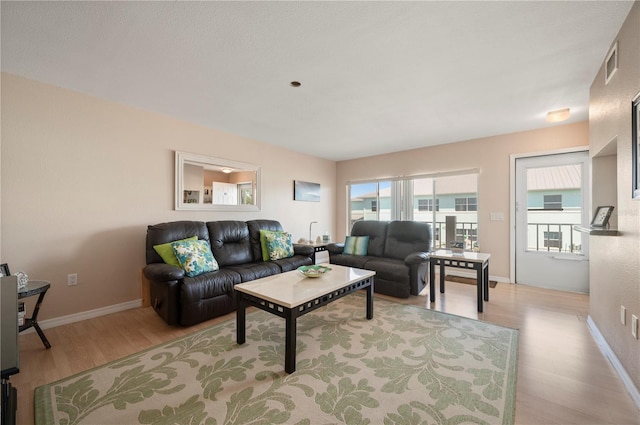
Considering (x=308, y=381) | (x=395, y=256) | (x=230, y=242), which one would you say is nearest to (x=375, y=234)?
(x=395, y=256)

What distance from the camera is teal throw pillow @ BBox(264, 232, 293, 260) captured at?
3734 mm

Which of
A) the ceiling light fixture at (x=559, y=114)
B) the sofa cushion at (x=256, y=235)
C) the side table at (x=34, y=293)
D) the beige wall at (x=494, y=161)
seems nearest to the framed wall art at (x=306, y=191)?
the sofa cushion at (x=256, y=235)

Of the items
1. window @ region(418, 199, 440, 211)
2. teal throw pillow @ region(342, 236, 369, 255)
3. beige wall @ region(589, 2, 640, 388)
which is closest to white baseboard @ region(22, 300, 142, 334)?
teal throw pillow @ region(342, 236, 369, 255)

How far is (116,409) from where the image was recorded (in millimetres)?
1506

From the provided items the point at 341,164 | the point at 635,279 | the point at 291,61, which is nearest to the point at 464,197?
the point at 341,164

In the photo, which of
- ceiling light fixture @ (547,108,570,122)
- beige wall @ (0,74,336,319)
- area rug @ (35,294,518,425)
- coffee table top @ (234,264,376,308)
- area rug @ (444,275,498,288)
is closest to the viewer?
area rug @ (35,294,518,425)

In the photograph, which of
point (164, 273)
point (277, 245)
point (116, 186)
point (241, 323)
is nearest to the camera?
point (241, 323)

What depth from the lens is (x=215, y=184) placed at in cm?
396

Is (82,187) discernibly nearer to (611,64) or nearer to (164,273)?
(164,273)

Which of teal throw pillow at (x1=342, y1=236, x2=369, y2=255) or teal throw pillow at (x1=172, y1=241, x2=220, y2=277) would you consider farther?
teal throw pillow at (x1=342, y1=236, x2=369, y2=255)

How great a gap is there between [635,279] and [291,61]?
2.82 metres

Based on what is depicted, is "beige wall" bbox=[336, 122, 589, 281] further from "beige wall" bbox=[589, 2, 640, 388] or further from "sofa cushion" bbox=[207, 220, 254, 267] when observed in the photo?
"sofa cushion" bbox=[207, 220, 254, 267]

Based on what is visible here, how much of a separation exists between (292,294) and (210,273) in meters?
1.27

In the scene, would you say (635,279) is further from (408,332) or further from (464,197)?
(464,197)
